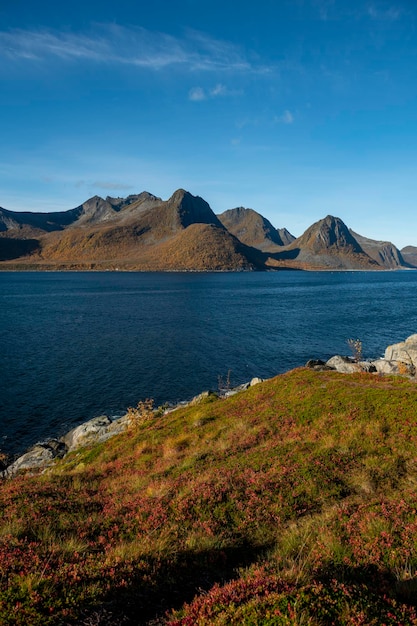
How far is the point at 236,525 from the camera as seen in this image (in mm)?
11070

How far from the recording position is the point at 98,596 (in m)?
7.19

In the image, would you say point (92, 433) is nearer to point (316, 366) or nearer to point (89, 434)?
point (89, 434)

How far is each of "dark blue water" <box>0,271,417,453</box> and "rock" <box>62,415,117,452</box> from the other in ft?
11.4

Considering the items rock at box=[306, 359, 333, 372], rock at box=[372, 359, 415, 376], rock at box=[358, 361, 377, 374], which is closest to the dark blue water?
rock at box=[306, 359, 333, 372]

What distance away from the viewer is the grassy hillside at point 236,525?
6.69m

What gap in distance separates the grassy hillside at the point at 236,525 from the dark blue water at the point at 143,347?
64.1 ft

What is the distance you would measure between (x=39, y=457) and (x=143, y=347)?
119ft

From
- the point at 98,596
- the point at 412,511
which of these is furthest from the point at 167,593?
the point at 412,511

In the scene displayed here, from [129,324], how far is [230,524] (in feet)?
244

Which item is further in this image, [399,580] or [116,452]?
[116,452]

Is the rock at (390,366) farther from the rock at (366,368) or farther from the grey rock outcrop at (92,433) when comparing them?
the grey rock outcrop at (92,433)

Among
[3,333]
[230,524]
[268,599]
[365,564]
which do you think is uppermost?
[268,599]

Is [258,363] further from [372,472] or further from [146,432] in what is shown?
[372,472]

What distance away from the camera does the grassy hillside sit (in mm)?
→ 6691
